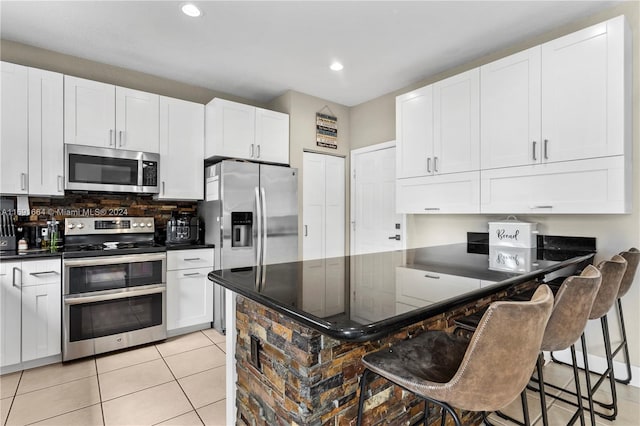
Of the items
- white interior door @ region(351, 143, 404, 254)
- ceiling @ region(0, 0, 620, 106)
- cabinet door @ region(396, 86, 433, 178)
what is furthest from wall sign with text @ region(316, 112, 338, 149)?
cabinet door @ region(396, 86, 433, 178)

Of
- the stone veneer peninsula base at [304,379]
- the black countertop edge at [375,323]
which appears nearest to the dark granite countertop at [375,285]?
the black countertop edge at [375,323]

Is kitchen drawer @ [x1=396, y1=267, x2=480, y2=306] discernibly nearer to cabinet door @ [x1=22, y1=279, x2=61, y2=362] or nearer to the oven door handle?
the oven door handle

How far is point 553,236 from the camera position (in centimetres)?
266

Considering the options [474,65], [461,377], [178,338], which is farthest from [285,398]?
[474,65]

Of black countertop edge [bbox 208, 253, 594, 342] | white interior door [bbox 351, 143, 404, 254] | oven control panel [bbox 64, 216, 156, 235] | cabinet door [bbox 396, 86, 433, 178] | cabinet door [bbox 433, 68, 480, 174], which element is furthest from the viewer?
white interior door [bbox 351, 143, 404, 254]

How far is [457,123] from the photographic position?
2994 mm

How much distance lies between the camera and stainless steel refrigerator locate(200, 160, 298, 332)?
332cm

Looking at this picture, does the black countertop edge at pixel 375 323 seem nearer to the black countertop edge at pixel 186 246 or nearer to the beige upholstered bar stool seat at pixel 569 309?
the beige upholstered bar stool seat at pixel 569 309

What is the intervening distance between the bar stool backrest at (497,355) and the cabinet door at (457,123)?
219 cm

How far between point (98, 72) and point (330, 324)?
12.0 feet

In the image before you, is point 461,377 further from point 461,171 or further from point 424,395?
point 461,171

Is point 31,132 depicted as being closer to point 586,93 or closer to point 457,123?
point 457,123

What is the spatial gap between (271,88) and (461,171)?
2362mm

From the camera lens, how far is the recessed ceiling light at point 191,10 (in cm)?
236
